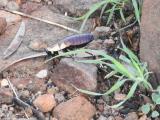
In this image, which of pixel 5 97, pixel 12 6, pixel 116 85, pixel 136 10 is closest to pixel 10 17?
pixel 12 6

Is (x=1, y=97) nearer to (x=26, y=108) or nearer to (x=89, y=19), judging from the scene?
(x=26, y=108)

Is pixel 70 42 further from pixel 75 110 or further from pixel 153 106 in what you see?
pixel 153 106

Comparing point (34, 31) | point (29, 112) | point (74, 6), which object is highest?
point (74, 6)

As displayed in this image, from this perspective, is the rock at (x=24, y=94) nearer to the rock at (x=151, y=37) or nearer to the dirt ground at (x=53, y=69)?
the dirt ground at (x=53, y=69)

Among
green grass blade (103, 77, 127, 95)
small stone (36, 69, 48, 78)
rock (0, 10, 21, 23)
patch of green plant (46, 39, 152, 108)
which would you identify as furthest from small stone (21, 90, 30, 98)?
rock (0, 10, 21, 23)

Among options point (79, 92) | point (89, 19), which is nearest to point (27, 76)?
point (79, 92)

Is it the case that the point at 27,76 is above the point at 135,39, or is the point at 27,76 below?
below
